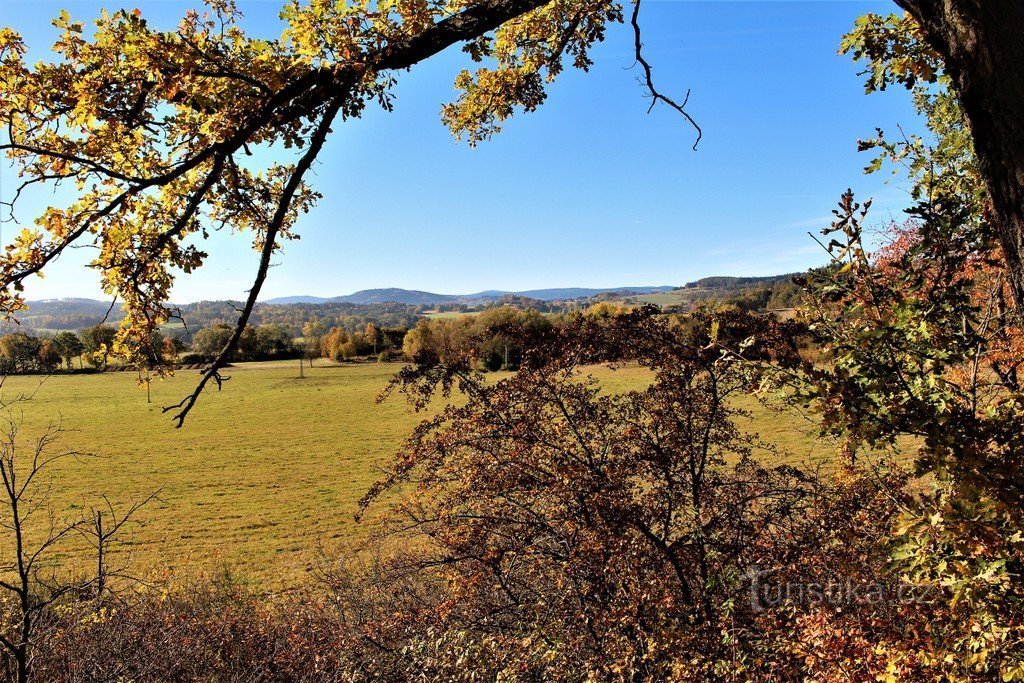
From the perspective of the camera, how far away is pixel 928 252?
3.08m

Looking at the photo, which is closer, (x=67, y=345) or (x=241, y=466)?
(x=241, y=466)

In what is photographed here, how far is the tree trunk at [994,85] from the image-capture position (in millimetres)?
1898

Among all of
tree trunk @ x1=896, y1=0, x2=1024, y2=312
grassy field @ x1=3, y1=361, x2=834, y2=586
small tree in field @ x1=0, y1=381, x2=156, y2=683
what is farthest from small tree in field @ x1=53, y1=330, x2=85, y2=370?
tree trunk @ x1=896, y1=0, x2=1024, y2=312

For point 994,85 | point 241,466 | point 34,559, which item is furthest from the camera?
point 241,466

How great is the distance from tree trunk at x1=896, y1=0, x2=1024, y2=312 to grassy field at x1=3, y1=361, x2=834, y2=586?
175 centimetres

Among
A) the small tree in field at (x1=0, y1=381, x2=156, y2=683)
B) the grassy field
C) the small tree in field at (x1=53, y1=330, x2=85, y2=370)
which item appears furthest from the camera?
the small tree in field at (x1=53, y1=330, x2=85, y2=370)

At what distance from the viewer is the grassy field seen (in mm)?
16266

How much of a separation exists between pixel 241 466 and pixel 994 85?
31167mm

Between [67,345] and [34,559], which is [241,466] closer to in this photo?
[34,559]

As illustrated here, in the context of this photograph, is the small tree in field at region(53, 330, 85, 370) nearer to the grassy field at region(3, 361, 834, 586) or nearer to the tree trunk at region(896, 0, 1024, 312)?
the grassy field at region(3, 361, 834, 586)

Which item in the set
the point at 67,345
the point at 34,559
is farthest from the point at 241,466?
the point at 67,345

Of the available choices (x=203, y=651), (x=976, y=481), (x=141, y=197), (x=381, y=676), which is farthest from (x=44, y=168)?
(x=203, y=651)

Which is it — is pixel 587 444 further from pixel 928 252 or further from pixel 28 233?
pixel 28 233

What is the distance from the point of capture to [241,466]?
28125 mm
